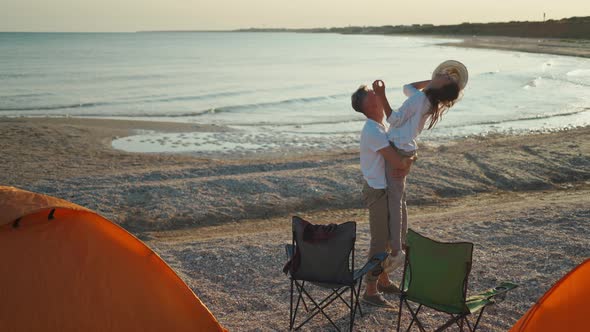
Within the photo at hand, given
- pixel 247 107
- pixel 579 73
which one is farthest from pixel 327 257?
pixel 579 73

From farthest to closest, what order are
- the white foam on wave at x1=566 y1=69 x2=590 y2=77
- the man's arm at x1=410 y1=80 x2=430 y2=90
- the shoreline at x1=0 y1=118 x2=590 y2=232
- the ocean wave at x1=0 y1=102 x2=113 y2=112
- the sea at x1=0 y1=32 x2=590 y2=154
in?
the white foam on wave at x1=566 y1=69 x2=590 y2=77 < the ocean wave at x1=0 y1=102 x2=113 y2=112 < the sea at x1=0 y1=32 x2=590 y2=154 < the shoreline at x1=0 y1=118 x2=590 y2=232 < the man's arm at x1=410 y1=80 x2=430 y2=90

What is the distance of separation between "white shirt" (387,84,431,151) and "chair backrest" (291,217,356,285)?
81 cm

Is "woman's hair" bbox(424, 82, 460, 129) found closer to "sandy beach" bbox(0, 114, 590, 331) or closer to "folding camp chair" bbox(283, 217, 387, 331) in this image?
"folding camp chair" bbox(283, 217, 387, 331)

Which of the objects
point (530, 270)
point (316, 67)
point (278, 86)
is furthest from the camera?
point (316, 67)

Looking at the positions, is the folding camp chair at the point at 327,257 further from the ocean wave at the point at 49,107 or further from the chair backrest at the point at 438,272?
the ocean wave at the point at 49,107

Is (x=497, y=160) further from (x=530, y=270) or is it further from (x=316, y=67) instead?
(x=316, y=67)

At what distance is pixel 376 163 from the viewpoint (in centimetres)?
546

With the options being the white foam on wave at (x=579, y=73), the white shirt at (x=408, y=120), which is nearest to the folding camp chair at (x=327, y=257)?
the white shirt at (x=408, y=120)

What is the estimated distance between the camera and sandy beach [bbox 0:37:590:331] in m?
6.55

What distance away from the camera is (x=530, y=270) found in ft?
22.3

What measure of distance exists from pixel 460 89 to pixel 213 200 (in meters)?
5.44

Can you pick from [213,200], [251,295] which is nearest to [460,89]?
[251,295]

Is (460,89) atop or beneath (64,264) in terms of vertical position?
atop

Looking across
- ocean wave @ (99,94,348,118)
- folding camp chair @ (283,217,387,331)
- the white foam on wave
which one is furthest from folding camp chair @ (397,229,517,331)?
the white foam on wave
